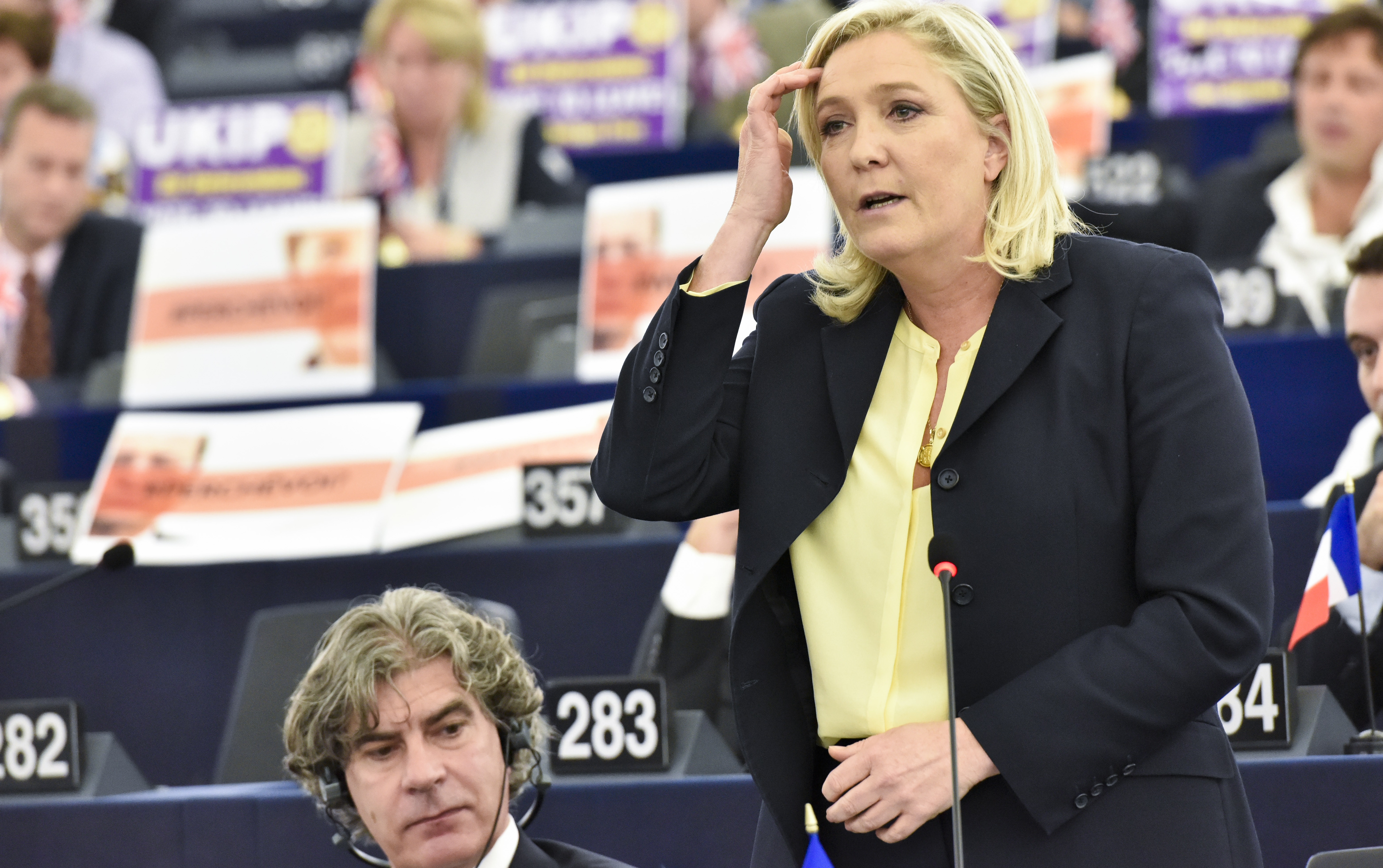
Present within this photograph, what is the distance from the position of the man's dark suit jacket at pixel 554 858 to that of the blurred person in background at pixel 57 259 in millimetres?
2928

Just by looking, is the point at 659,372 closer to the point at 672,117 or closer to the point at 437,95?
the point at 437,95

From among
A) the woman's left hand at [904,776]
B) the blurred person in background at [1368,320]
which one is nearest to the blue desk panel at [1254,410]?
the blurred person in background at [1368,320]

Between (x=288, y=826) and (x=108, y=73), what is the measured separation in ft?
17.0

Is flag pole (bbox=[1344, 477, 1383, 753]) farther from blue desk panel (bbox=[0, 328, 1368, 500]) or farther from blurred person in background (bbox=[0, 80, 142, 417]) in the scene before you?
blurred person in background (bbox=[0, 80, 142, 417])

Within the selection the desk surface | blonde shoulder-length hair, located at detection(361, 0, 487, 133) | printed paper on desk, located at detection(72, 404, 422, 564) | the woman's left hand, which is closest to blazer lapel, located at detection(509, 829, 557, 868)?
the desk surface

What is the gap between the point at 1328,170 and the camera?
13.1 ft

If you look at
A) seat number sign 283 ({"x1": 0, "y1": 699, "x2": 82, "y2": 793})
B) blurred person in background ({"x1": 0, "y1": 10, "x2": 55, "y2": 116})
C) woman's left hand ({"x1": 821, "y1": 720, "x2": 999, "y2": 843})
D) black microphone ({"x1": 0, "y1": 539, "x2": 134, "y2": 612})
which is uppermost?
blurred person in background ({"x1": 0, "y1": 10, "x2": 55, "y2": 116})

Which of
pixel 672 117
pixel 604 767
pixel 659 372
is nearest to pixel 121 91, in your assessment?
pixel 672 117

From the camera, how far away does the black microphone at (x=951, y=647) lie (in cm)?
121

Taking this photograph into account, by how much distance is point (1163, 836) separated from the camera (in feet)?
4.17

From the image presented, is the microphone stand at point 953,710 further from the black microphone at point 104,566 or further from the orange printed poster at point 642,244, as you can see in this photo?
the orange printed poster at point 642,244

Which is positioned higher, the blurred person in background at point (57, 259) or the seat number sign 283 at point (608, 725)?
the blurred person in background at point (57, 259)

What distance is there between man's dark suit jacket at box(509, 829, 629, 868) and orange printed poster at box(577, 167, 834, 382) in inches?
75.7

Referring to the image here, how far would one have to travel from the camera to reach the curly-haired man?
6.01 ft
